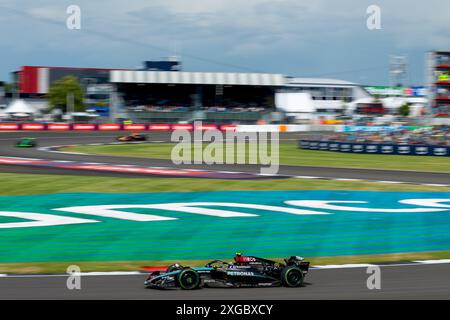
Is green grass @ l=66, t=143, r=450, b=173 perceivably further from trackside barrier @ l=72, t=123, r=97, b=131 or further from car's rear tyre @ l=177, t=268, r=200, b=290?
car's rear tyre @ l=177, t=268, r=200, b=290

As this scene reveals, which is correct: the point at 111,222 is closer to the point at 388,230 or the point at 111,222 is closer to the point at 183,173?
the point at 388,230

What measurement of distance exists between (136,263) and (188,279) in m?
2.76

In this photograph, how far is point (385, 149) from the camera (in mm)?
40281

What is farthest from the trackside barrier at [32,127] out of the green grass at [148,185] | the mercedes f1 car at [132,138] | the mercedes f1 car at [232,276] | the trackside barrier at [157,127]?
the mercedes f1 car at [232,276]

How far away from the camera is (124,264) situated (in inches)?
473

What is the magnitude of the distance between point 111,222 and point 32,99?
11284 centimetres

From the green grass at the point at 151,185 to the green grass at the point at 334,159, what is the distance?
7.94 m

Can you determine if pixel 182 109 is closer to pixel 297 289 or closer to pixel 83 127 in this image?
pixel 83 127

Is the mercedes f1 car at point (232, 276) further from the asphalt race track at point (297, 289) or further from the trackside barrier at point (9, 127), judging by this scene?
the trackside barrier at point (9, 127)

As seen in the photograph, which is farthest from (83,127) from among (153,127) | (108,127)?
(153,127)

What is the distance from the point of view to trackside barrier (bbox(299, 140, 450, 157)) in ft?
128

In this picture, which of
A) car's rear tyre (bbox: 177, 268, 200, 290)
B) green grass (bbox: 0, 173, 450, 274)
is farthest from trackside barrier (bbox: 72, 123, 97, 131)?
car's rear tyre (bbox: 177, 268, 200, 290)

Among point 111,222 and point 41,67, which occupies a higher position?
point 41,67
